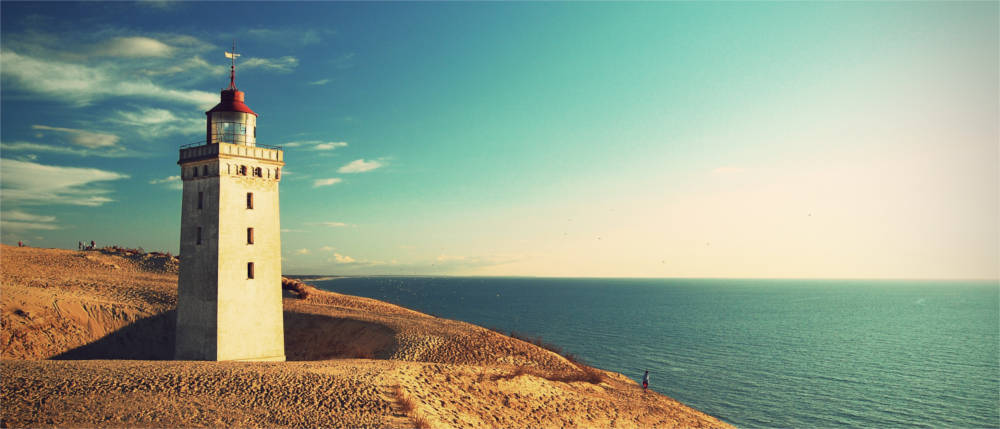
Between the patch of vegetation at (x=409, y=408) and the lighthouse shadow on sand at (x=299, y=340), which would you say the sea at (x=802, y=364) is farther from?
the patch of vegetation at (x=409, y=408)

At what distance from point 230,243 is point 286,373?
9.89 metres

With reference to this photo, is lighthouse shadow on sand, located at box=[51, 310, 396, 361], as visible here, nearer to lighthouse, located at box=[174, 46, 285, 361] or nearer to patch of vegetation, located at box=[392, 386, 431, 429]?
lighthouse, located at box=[174, 46, 285, 361]

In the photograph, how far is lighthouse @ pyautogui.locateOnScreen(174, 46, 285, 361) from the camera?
1011 inches

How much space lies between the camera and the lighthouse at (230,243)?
84.3ft

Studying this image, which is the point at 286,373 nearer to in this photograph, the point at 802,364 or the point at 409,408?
the point at 409,408

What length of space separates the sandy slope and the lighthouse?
4.68 m

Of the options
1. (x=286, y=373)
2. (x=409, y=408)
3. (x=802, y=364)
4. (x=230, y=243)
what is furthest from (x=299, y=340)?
(x=802, y=364)

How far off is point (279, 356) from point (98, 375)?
11.1m

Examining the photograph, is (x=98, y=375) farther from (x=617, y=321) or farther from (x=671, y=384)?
(x=617, y=321)

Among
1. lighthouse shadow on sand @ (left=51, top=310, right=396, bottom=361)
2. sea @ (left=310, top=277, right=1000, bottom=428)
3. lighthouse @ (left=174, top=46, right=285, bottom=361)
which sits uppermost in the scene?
lighthouse @ (left=174, top=46, right=285, bottom=361)

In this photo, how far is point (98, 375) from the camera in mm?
17250

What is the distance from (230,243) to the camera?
25.9 metres

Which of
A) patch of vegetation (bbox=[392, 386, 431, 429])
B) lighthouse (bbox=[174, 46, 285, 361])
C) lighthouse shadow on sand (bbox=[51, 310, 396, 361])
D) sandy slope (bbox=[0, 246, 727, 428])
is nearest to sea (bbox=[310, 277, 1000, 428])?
sandy slope (bbox=[0, 246, 727, 428])

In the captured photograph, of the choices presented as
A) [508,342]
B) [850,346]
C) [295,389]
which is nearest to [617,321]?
[850,346]
